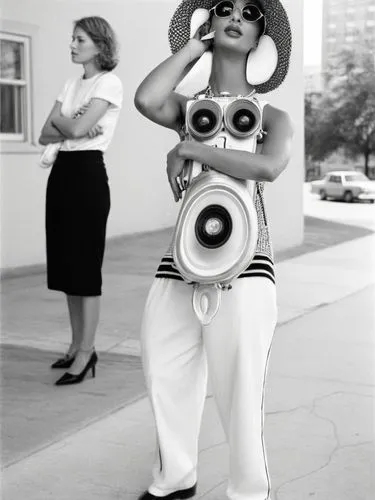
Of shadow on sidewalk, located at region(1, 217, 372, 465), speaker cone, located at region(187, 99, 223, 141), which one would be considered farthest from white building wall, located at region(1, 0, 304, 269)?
A: speaker cone, located at region(187, 99, 223, 141)

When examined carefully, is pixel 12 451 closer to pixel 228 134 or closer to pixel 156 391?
pixel 156 391

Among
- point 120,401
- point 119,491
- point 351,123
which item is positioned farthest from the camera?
point 351,123

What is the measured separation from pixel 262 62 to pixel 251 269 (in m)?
0.78

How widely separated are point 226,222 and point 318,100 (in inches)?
1953

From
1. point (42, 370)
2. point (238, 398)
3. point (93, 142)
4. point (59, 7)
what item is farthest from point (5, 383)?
point (59, 7)

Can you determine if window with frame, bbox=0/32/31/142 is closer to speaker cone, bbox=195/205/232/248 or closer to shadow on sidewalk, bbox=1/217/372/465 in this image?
shadow on sidewalk, bbox=1/217/372/465

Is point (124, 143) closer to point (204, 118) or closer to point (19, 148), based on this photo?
point (19, 148)

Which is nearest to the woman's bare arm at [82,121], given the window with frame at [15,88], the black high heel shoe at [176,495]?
the black high heel shoe at [176,495]

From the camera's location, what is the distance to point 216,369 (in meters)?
2.99

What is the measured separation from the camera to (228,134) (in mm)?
2943

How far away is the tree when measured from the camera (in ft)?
159

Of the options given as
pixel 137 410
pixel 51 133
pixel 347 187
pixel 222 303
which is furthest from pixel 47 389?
pixel 347 187

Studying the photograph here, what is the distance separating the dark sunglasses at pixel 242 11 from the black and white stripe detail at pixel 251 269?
2.88 ft

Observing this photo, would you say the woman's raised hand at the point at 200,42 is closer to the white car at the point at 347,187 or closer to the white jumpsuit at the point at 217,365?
the white jumpsuit at the point at 217,365
